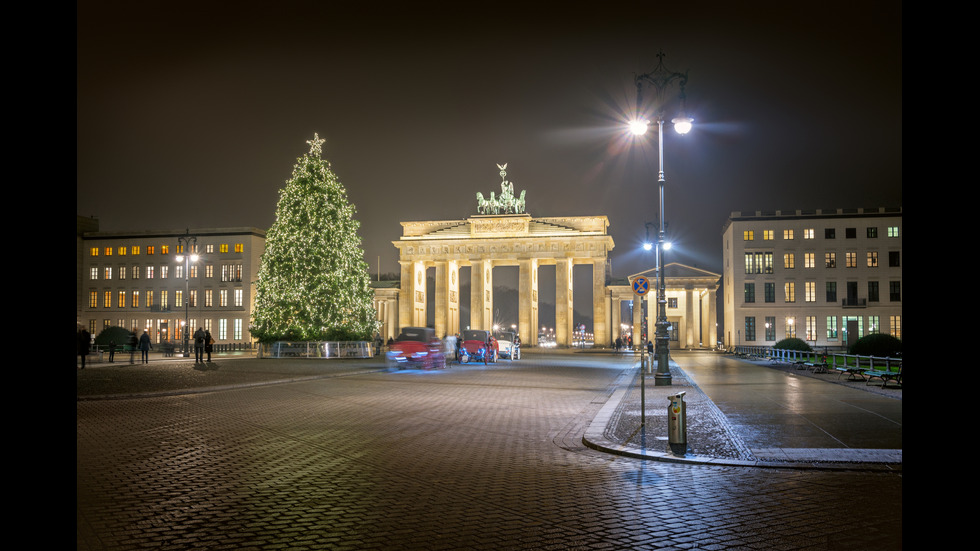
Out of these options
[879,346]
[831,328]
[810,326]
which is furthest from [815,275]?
[879,346]

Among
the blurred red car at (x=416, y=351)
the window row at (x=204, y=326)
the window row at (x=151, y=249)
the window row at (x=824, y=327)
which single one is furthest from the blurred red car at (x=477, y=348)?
the window row at (x=151, y=249)

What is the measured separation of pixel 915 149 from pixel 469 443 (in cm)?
1041

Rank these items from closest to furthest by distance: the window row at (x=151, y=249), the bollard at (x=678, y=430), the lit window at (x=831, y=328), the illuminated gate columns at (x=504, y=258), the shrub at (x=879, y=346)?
the bollard at (x=678, y=430)
the shrub at (x=879, y=346)
the lit window at (x=831, y=328)
the window row at (x=151, y=249)
the illuminated gate columns at (x=504, y=258)

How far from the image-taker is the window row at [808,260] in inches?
3255

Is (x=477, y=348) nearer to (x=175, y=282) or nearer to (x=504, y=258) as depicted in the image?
(x=504, y=258)

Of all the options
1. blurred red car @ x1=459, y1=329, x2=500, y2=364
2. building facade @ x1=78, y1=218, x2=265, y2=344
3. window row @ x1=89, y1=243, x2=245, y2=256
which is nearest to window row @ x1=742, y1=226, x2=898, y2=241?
blurred red car @ x1=459, y1=329, x2=500, y2=364

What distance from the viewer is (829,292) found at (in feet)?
273

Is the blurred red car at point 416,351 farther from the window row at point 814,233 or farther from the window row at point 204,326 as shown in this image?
the window row at point 814,233

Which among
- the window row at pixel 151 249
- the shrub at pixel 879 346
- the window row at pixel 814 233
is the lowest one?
the shrub at pixel 879 346

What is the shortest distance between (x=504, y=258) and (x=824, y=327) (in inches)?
1493

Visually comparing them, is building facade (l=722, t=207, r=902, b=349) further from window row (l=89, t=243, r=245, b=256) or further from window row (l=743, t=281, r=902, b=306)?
window row (l=89, t=243, r=245, b=256)

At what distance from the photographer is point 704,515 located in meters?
7.11

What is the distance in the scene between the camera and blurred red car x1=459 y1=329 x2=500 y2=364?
144 ft

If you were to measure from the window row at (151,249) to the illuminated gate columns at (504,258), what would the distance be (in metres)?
21.3
